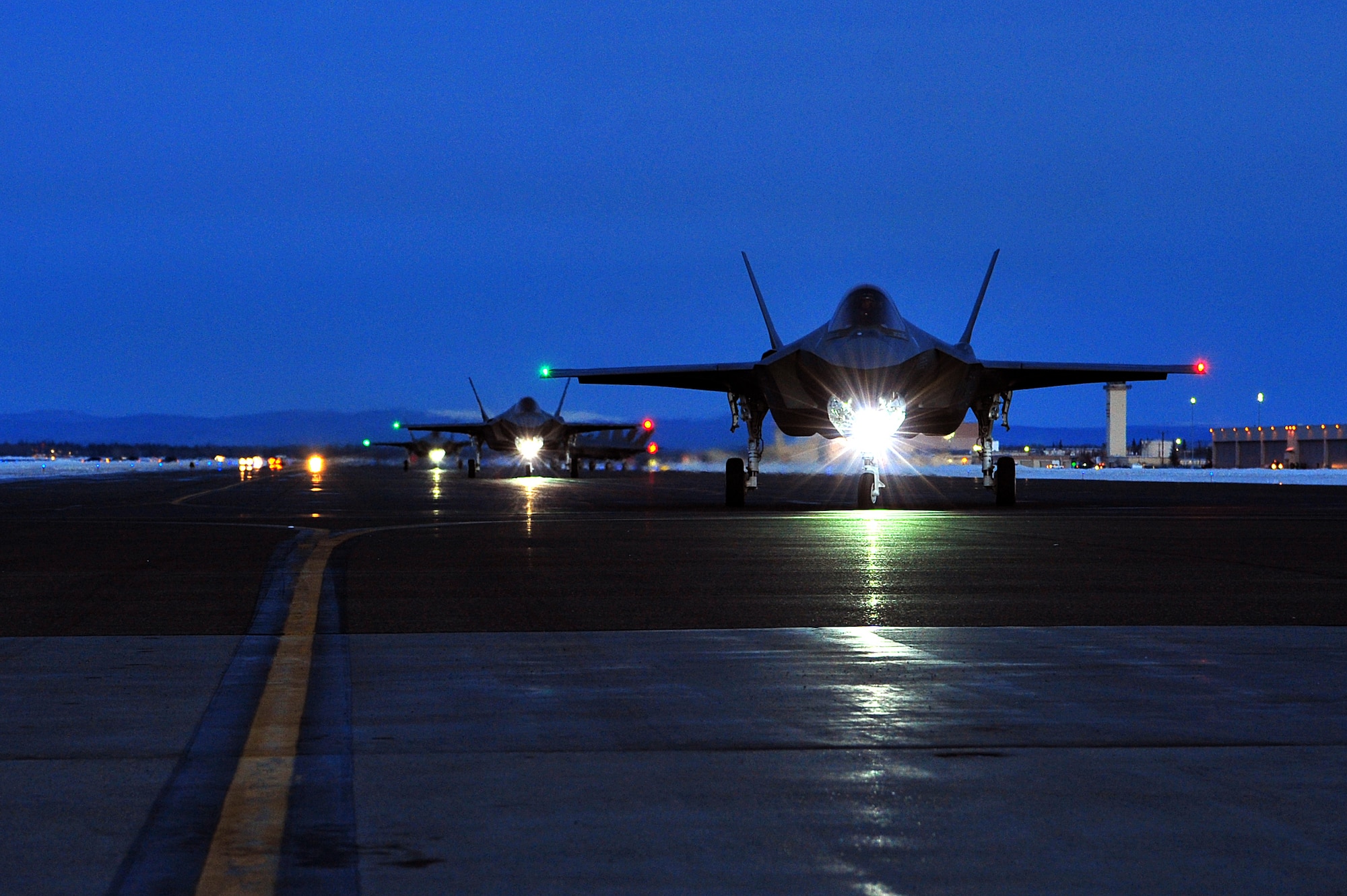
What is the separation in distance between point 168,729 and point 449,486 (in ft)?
A: 130

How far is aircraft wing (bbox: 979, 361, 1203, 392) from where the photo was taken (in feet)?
85.9

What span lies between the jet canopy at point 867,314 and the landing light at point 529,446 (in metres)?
34.0

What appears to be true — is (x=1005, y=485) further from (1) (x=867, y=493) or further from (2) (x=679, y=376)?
(2) (x=679, y=376)

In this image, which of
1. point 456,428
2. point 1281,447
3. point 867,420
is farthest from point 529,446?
point 1281,447

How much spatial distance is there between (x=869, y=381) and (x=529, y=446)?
35640 millimetres

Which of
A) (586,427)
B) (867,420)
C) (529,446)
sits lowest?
(867,420)

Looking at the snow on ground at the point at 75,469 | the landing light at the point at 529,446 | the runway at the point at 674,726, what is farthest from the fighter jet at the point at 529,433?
the runway at the point at 674,726

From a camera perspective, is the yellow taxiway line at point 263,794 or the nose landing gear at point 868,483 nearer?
the yellow taxiway line at point 263,794

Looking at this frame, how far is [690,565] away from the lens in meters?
13.1

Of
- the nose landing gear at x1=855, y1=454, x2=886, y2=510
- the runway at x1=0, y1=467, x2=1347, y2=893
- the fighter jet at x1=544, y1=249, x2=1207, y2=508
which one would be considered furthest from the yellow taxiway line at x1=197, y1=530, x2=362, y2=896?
the nose landing gear at x1=855, y1=454, x2=886, y2=510

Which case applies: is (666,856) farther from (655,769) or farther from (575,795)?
(655,769)

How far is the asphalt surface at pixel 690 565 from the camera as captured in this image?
365 inches

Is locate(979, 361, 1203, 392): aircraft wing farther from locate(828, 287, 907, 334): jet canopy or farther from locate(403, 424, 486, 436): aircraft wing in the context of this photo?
locate(403, 424, 486, 436): aircraft wing

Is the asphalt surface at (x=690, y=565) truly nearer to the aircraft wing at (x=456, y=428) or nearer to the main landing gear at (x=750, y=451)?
the main landing gear at (x=750, y=451)
